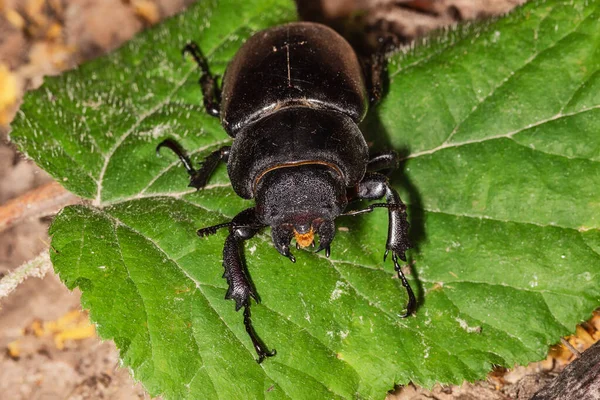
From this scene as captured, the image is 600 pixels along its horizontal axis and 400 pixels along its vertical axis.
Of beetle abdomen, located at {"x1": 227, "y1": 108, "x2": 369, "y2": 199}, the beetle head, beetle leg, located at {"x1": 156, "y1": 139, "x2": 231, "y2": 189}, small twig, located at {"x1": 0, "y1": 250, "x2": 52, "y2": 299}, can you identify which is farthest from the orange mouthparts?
small twig, located at {"x1": 0, "y1": 250, "x2": 52, "y2": 299}

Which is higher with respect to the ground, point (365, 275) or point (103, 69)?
point (103, 69)

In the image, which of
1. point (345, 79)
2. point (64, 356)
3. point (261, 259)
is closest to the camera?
point (261, 259)

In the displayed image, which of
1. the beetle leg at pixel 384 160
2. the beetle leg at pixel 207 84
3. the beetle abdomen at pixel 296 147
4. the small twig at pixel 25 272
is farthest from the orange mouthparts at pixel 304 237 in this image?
the small twig at pixel 25 272

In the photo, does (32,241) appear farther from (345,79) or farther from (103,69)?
(345,79)

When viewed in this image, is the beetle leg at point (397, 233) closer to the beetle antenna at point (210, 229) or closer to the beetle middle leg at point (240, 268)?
the beetle middle leg at point (240, 268)

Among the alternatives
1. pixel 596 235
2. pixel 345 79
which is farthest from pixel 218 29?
pixel 596 235

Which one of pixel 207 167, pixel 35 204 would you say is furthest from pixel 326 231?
pixel 35 204
